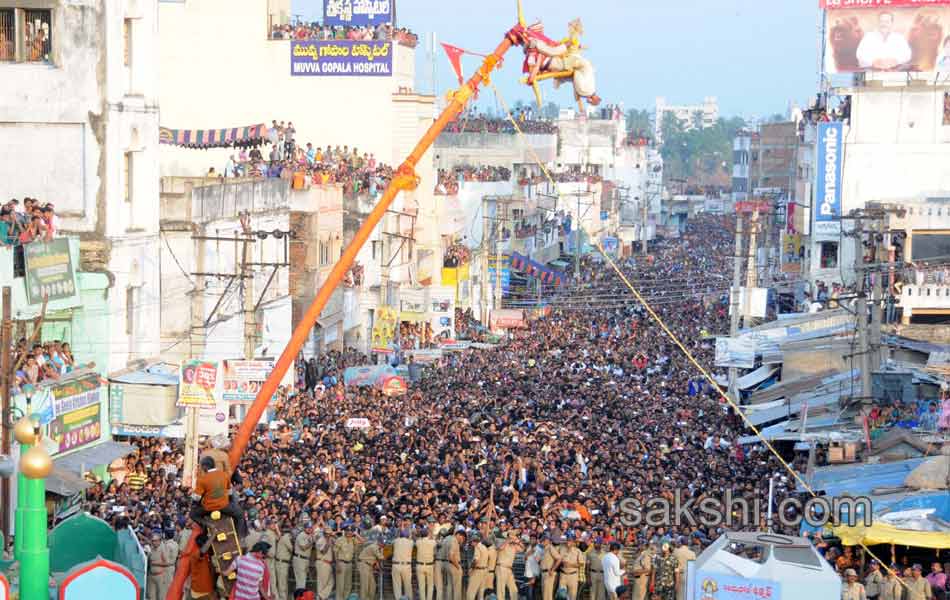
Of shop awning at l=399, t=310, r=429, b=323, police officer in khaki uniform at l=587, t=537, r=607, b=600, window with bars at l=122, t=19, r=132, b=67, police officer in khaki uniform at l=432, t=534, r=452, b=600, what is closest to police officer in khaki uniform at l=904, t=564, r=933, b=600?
police officer in khaki uniform at l=587, t=537, r=607, b=600

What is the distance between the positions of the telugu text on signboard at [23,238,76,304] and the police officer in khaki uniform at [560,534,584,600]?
11.7 m

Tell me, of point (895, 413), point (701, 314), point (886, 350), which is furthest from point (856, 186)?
point (895, 413)

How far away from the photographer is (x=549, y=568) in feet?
67.5

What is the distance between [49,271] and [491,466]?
7901mm

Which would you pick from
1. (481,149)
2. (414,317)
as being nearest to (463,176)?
(481,149)

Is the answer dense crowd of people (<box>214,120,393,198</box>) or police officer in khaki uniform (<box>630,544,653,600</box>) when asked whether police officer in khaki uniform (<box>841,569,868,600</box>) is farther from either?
dense crowd of people (<box>214,120,393,198</box>)

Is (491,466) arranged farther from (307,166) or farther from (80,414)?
(307,166)

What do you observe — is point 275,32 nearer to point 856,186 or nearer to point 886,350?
point 856,186

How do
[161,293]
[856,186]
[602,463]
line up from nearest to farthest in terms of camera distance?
[602,463]
[161,293]
[856,186]

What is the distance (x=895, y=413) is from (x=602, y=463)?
219 inches

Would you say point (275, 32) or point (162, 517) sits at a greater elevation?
point (275, 32)

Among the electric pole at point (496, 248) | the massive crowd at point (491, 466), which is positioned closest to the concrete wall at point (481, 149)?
the electric pole at point (496, 248)

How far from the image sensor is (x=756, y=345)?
150ft

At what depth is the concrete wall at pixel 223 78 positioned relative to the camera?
54.5 metres
